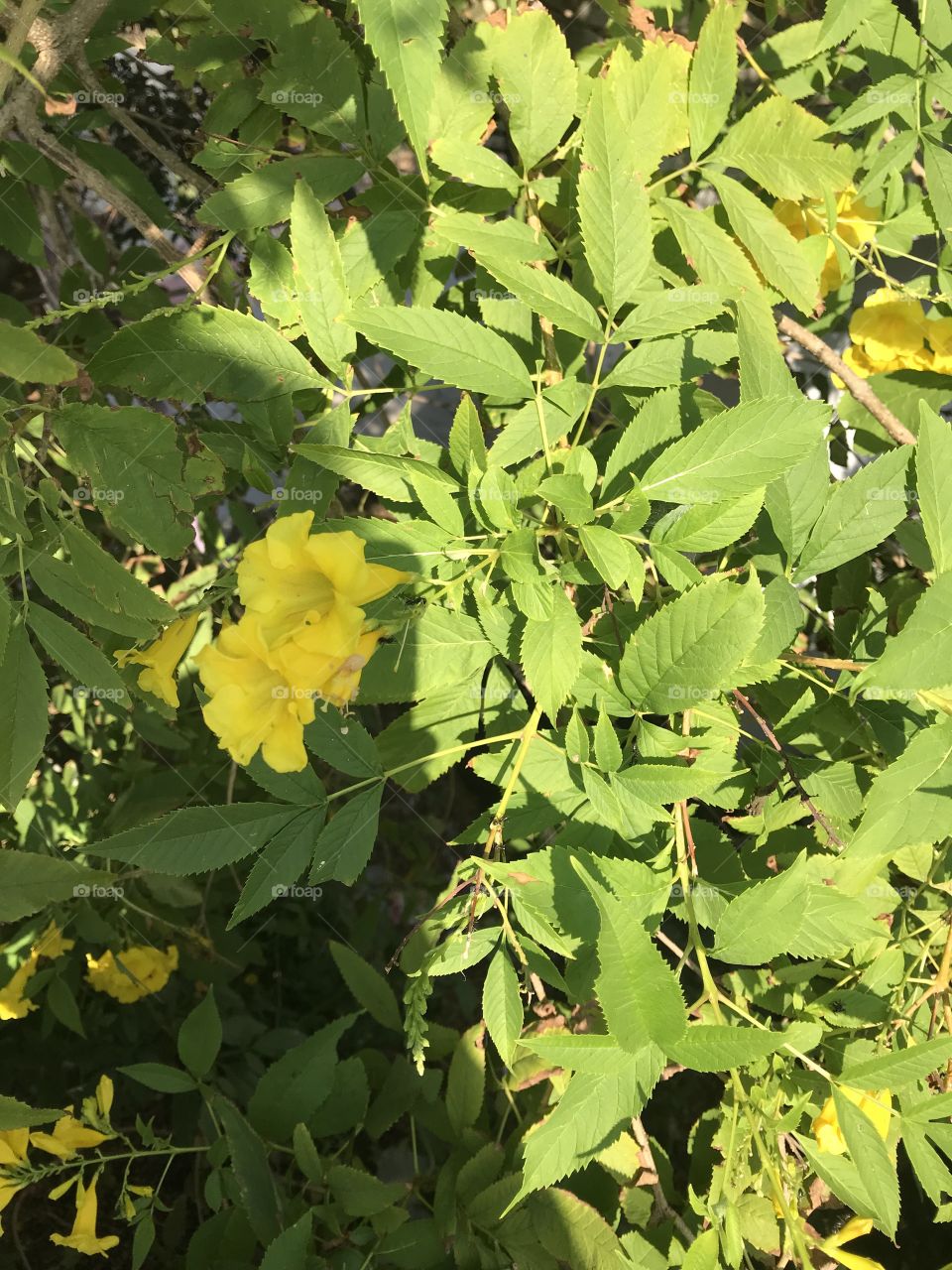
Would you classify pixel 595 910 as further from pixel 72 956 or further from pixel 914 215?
pixel 72 956

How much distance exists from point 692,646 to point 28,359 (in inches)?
30.4

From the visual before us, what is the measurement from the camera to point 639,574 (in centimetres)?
111

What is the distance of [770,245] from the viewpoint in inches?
56.8

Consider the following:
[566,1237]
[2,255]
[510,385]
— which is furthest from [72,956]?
[2,255]

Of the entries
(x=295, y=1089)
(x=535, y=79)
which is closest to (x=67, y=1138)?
(x=295, y=1089)

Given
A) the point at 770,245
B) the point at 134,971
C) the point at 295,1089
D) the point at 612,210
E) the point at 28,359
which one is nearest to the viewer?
the point at 28,359

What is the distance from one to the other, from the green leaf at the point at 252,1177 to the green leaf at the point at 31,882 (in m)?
0.58

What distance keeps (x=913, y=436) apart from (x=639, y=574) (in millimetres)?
923

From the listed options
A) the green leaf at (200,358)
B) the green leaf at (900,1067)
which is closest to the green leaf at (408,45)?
the green leaf at (200,358)

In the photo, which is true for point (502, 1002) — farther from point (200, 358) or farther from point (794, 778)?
point (200, 358)

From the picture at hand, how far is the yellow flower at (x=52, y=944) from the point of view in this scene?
212 centimetres

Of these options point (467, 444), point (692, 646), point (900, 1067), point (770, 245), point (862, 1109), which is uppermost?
point (770, 245)

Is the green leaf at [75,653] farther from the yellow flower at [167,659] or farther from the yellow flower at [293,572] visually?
the yellow flower at [293,572]

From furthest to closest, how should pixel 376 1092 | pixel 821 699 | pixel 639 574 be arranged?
pixel 376 1092 < pixel 821 699 < pixel 639 574
